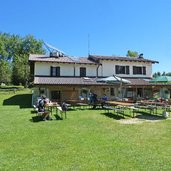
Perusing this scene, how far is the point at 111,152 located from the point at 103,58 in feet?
75.1

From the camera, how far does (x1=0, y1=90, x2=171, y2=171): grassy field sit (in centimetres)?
609

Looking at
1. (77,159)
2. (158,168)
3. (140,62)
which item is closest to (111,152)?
(77,159)

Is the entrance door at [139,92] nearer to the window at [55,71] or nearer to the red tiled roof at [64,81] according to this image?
the red tiled roof at [64,81]

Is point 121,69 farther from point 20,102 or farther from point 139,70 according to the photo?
point 20,102

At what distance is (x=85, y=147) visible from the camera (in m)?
7.72

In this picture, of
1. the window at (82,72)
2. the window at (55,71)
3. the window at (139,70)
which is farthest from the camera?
the window at (139,70)

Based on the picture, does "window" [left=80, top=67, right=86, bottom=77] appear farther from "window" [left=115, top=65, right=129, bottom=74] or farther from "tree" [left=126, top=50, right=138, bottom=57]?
"tree" [left=126, top=50, right=138, bottom=57]

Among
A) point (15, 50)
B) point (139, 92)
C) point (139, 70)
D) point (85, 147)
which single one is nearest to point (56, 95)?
point (139, 92)

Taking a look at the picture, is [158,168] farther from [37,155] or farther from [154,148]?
[37,155]

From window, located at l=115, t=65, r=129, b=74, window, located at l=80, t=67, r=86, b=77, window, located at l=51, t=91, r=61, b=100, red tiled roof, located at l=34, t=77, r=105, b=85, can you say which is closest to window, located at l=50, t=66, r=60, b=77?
red tiled roof, located at l=34, t=77, r=105, b=85

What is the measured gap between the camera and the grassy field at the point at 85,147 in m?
6.09

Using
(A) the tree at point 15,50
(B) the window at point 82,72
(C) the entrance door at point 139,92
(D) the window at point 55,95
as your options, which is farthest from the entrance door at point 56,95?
(A) the tree at point 15,50

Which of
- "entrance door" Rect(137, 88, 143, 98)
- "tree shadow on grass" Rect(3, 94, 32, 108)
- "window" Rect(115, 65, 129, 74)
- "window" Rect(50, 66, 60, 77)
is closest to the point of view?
"tree shadow on grass" Rect(3, 94, 32, 108)

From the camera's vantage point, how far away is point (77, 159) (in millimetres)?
6527
